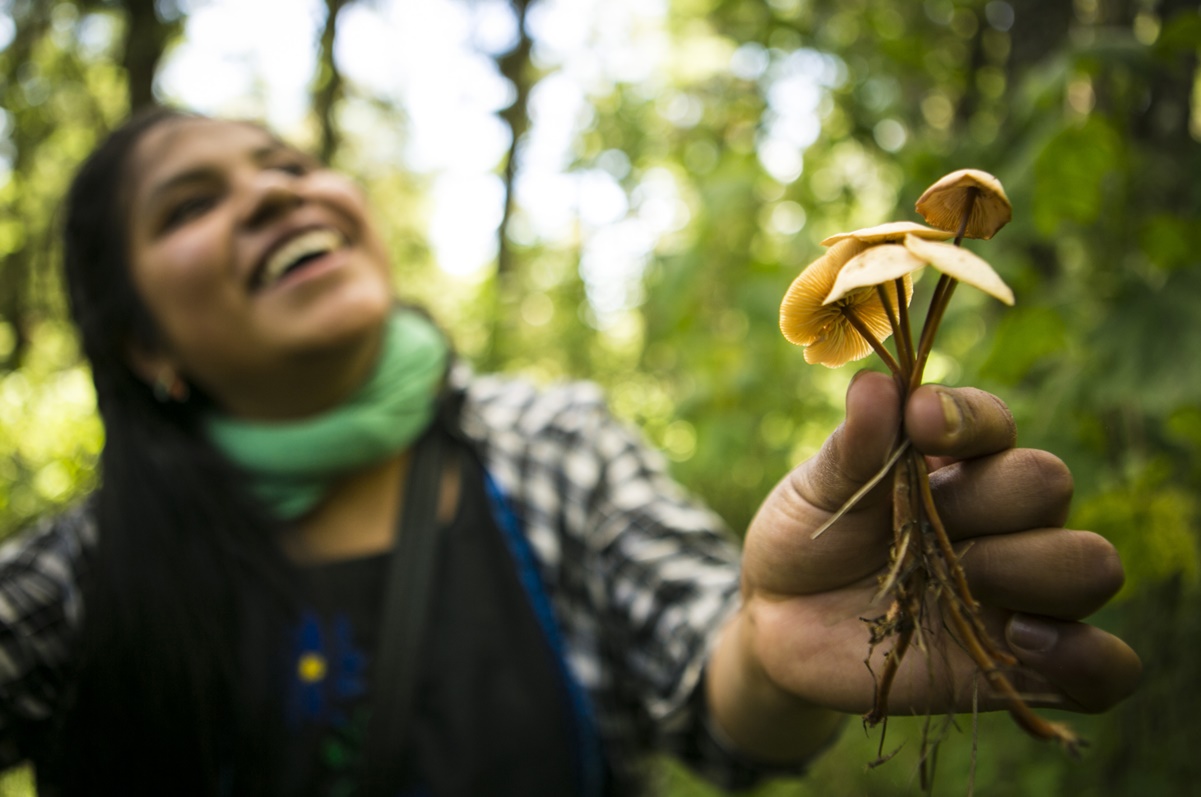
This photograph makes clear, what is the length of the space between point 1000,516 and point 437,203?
12548mm

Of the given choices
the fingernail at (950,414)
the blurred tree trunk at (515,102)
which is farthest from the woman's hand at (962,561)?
the blurred tree trunk at (515,102)

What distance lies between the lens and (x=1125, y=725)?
4.37 feet

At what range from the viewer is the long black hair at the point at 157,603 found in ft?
3.71

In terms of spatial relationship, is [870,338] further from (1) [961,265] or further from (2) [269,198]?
(2) [269,198]

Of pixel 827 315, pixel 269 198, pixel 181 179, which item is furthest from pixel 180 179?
pixel 827 315

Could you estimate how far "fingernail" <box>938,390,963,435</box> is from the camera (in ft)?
Answer: 1.47

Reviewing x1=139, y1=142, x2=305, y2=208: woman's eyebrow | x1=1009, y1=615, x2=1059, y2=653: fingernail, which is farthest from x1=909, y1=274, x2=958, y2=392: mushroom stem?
x1=139, y1=142, x2=305, y2=208: woman's eyebrow

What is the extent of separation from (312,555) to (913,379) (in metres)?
1.10

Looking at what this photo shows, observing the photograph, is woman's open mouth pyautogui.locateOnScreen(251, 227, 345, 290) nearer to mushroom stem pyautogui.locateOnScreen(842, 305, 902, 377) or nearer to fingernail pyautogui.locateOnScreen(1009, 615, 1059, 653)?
mushroom stem pyautogui.locateOnScreen(842, 305, 902, 377)

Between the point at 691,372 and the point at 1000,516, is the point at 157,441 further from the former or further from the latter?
the point at 1000,516

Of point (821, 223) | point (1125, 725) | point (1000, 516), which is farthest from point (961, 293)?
point (1000, 516)

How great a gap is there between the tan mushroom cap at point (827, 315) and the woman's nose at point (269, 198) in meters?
1.01

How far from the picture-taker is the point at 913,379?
1.58 ft

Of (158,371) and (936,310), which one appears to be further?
(158,371)
